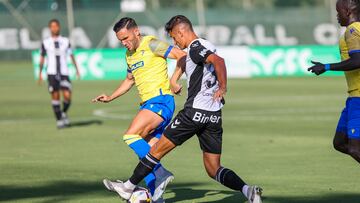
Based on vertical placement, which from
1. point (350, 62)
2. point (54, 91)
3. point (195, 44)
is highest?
point (195, 44)

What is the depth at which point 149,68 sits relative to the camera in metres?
11.1

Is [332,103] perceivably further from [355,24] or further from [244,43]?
[244,43]

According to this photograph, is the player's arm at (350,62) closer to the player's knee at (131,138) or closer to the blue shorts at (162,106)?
the blue shorts at (162,106)

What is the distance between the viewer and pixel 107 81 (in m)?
39.4

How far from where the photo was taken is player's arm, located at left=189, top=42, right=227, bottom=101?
9.84 metres

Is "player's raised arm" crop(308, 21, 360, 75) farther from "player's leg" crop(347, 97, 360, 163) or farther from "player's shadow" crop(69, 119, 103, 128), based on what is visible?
"player's shadow" crop(69, 119, 103, 128)

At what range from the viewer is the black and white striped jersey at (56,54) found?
2184 centimetres

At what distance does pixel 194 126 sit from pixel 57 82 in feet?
39.8

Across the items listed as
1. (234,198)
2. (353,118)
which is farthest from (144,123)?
(353,118)

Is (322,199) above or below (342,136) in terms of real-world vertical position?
below

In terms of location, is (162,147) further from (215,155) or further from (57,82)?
(57,82)

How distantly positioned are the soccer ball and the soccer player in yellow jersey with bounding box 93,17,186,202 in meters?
0.23

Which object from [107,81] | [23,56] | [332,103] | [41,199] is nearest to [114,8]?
[23,56]

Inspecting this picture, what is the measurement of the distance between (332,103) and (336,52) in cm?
1398
